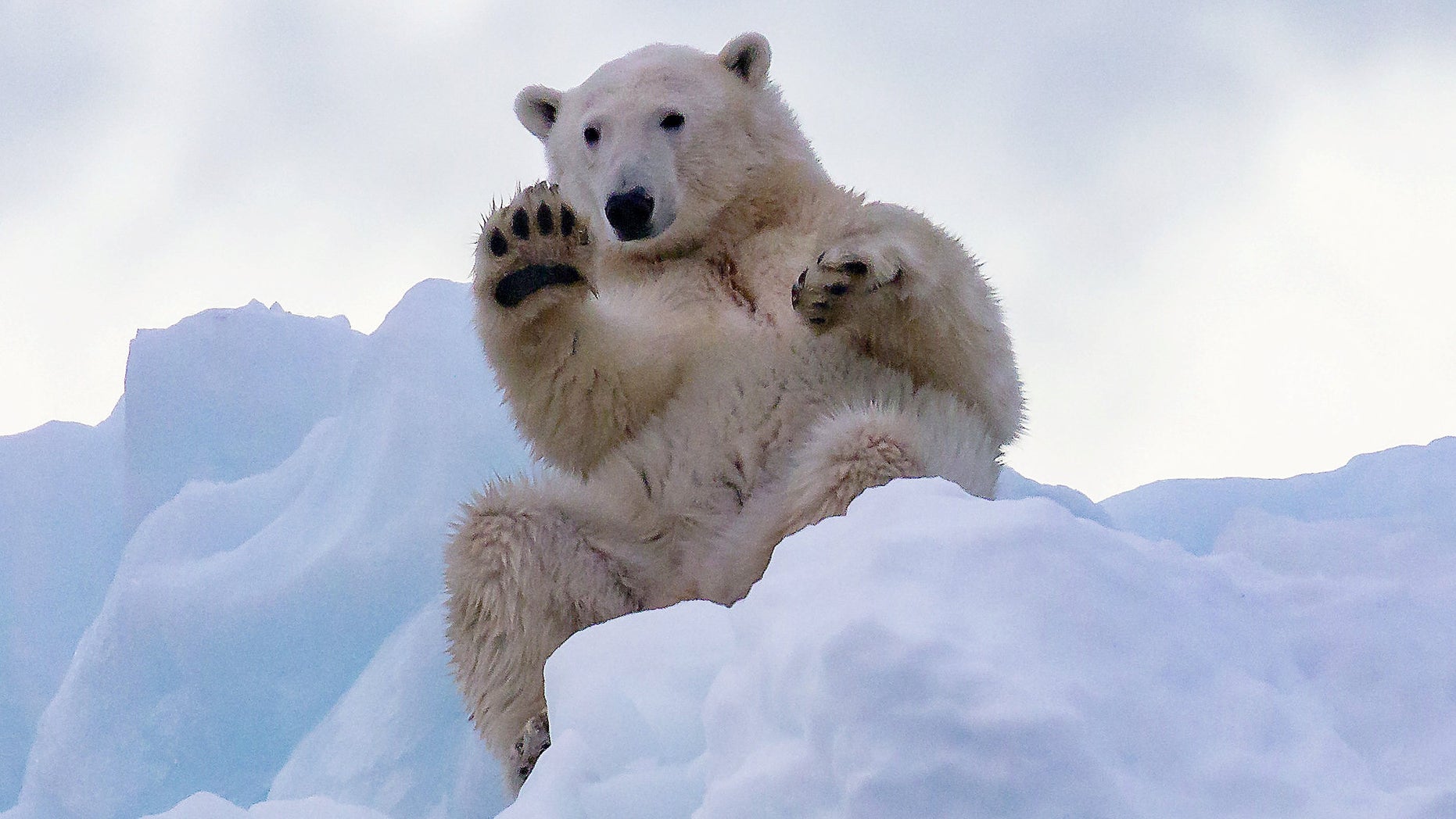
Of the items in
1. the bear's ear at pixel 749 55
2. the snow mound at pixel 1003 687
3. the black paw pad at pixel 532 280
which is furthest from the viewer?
the bear's ear at pixel 749 55

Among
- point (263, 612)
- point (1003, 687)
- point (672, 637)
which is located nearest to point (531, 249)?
point (672, 637)

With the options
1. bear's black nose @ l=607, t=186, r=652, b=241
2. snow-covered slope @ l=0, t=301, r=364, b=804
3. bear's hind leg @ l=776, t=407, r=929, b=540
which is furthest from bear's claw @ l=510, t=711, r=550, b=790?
snow-covered slope @ l=0, t=301, r=364, b=804

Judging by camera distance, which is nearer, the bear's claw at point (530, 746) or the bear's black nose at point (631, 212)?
the bear's claw at point (530, 746)

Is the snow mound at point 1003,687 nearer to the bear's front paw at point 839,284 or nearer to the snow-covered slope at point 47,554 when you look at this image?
the bear's front paw at point 839,284

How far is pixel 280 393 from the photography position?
15.3 feet

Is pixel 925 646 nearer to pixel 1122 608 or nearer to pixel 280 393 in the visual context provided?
pixel 1122 608

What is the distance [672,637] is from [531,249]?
2.72 feet

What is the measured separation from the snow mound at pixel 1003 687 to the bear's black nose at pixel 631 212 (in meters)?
0.98

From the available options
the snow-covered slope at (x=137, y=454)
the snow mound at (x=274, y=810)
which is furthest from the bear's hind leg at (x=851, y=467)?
the snow-covered slope at (x=137, y=454)

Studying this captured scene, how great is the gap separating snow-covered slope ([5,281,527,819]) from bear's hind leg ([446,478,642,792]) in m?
1.08

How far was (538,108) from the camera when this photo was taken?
302 centimetres

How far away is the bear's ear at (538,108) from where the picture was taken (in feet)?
9.81

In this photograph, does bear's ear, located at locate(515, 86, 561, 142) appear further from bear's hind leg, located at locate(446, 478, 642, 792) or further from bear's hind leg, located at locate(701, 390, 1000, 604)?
bear's hind leg, located at locate(701, 390, 1000, 604)

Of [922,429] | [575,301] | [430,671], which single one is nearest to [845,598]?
[922,429]
